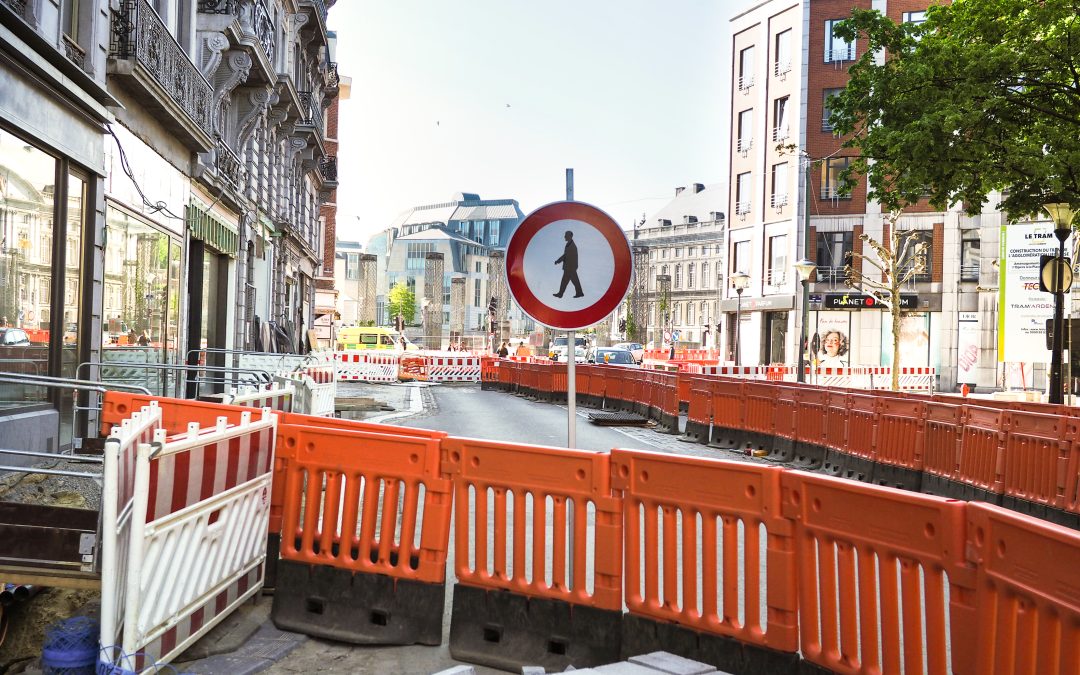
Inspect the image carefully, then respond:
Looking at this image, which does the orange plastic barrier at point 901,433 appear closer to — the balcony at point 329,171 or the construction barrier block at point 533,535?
the construction barrier block at point 533,535

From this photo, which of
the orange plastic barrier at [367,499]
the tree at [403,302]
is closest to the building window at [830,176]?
the orange plastic barrier at [367,499]

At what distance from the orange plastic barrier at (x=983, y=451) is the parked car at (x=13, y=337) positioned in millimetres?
9899

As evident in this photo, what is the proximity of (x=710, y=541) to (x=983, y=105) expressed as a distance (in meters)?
14.2

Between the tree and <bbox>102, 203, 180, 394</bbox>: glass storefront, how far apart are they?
358 feet

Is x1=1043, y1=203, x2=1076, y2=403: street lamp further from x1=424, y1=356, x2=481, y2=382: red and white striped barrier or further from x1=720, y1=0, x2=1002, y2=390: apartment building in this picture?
x1=720, y1=0, x2=1002, y2=390: apartment building

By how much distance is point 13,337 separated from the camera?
11062 millimetres

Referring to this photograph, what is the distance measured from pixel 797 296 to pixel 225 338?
30533mm

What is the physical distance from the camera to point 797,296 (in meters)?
49.8

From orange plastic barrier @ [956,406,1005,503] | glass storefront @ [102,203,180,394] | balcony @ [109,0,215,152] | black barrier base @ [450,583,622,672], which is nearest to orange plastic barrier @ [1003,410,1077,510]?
orange plastic barrier @ [956,406,1005,503]

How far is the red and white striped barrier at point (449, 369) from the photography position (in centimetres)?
4244

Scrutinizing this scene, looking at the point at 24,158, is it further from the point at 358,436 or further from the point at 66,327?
the point at 358,436

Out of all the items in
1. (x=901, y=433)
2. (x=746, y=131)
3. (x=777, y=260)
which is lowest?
(x=901, y=433)

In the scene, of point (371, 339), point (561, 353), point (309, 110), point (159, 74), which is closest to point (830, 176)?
point (309, 110)

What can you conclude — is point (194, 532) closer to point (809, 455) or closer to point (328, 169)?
point (809, 455)
